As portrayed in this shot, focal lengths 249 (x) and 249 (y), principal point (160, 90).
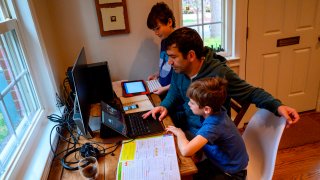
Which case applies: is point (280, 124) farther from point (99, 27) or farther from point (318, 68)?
point (318, 68)

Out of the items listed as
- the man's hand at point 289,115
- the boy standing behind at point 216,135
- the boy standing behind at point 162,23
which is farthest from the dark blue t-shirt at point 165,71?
the man's hand at point 289,115

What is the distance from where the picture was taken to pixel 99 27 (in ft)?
7.12

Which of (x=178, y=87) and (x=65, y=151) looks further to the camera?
(x=178, y=87)

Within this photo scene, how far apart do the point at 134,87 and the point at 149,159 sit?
0.97 m

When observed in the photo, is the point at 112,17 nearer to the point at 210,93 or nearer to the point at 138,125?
the point at 138,125

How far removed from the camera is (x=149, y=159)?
1.09 meters

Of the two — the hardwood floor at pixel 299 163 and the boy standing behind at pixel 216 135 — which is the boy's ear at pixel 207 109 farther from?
the hardwood floor at pixel 299 163

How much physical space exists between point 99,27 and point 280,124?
164cm

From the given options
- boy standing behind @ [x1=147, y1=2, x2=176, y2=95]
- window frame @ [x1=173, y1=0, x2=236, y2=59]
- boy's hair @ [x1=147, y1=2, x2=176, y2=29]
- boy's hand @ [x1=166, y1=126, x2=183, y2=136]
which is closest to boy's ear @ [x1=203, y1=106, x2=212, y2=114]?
boy's hand @ [x1=166, y1=126, x2=183, y2=136]

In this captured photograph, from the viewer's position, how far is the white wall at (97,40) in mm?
2074

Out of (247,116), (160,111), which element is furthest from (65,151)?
(247,116)

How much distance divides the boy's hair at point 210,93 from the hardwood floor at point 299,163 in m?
1.22

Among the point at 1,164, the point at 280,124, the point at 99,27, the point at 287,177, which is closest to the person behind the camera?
the point at 1,164

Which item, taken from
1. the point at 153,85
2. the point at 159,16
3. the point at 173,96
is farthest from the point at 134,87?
the point at 159,16
